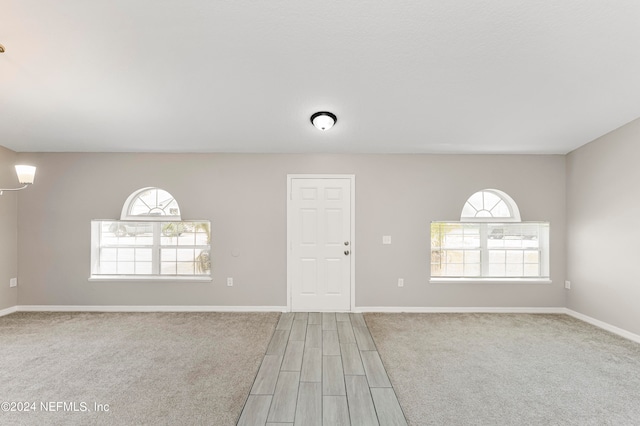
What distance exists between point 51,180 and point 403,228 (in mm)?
5241

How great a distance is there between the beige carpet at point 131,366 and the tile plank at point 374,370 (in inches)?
39.7

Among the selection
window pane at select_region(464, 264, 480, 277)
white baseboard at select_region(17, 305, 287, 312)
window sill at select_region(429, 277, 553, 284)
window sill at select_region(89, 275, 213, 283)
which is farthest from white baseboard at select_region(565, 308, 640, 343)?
window sill at select_region(89, 275, 213, 283)

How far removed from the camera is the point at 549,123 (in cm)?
373

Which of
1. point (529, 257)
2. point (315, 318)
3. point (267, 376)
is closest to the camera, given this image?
point (267, 376)

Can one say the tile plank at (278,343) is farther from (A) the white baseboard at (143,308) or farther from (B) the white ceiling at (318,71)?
(B) the white ceiling at (318,71)

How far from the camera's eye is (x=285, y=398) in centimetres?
242

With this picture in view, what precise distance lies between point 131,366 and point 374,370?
2231 millimetres

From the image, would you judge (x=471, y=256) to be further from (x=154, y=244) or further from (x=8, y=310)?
(x=8, y=310)

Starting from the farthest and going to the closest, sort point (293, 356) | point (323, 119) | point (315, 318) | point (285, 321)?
point (315, 318)
point (285, 321)
point (323, 119)
point (293, 356)

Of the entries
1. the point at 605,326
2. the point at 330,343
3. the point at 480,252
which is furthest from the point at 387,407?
the point at 605,326

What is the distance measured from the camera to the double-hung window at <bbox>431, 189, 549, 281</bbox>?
4.89 m

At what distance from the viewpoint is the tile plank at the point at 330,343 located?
3307 mm

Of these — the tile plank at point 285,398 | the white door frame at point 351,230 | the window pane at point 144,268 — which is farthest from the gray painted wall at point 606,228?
the window pane at point 144,268

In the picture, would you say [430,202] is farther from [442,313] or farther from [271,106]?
[271,106]
